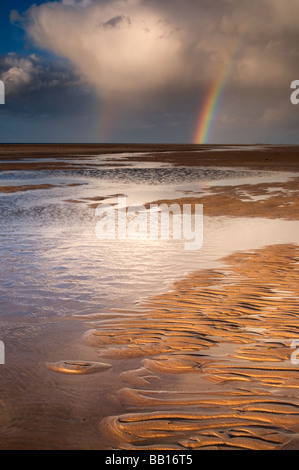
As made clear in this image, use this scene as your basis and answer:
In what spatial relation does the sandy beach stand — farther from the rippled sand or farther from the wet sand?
the wet sand

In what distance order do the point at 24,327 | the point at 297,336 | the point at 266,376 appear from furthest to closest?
the point at 24,327 < the point at 297,336 < the point at 266,376

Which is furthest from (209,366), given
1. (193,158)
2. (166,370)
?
(193,158)

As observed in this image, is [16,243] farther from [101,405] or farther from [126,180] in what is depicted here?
[126,180]

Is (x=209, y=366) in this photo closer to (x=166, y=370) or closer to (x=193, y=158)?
(x=166, y=370)

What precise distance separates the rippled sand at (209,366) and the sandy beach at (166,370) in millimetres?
10

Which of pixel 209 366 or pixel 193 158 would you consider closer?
pixel 209 366

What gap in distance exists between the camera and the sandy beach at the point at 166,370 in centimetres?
282

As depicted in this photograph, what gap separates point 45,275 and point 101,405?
3.60 m

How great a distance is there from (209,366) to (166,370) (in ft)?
1.24

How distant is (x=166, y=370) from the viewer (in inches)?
144

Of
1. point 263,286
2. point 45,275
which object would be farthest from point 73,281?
point 263,286

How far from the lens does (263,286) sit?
5859 millimetres

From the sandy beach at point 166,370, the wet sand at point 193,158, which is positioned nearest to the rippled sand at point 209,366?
the sandy beach at point 166,370

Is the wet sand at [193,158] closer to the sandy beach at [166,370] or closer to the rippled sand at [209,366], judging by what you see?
the rippled sand at [209,366]
